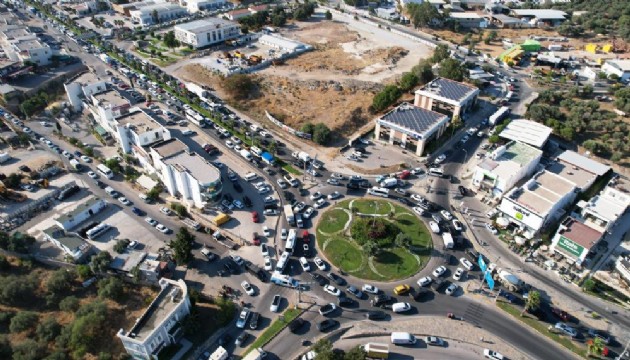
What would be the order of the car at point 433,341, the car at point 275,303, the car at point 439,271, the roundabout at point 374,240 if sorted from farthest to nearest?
the roundabout at point 374,240 → the car at point 439,271 → the car at point 275,303 → the car at point 433,341

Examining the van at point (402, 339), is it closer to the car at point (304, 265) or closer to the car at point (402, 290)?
the car at point (402, 290)

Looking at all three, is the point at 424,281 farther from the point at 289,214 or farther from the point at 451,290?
the point at 289,214

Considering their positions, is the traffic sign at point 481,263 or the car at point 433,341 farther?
the traffic sign at point 481,263

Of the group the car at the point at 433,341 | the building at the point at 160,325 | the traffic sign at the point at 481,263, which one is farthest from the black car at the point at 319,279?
the traffic sign at the point at 481,263

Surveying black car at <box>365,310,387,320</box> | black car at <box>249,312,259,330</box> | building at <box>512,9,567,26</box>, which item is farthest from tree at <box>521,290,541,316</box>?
building at <box>512,9,567,26</box>

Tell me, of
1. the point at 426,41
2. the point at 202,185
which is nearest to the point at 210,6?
the point at 426,41

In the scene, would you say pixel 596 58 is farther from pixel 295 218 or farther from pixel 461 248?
pixel 295 218

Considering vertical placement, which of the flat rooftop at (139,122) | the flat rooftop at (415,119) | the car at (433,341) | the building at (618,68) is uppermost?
the building at (618,68)

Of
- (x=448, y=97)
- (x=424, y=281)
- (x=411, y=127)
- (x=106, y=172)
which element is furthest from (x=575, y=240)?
(x=106, y=172)
